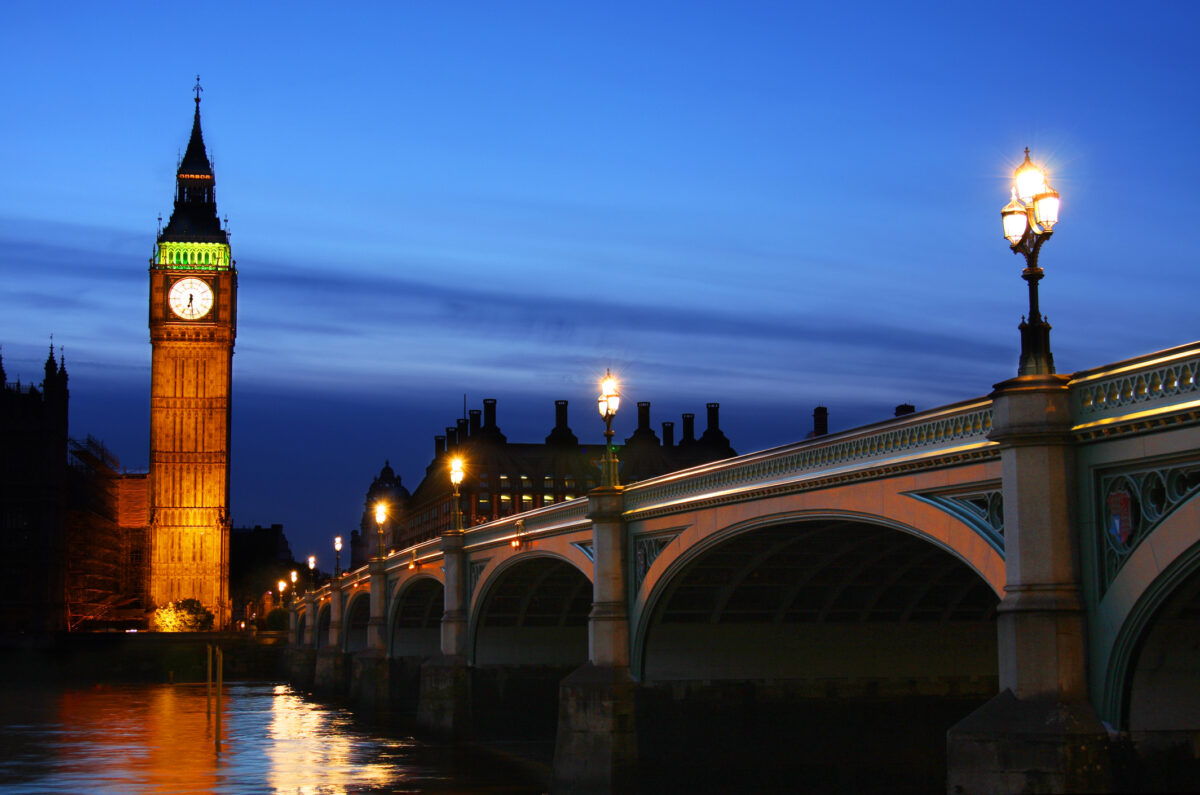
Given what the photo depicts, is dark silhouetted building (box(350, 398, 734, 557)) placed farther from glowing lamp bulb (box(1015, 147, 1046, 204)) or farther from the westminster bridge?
glowing lamp bulb (box(1015, 147, 1046, 204))

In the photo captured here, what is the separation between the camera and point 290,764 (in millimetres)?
45312

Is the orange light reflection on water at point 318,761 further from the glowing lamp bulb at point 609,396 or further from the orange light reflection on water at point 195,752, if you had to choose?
the glowing lamp bulb at point 609,396

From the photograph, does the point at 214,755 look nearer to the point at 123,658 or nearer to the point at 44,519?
the point at 123,658

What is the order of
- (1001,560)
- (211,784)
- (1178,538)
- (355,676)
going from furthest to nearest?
(355,676) → (211,784) → (1001,560) → (1178,538)

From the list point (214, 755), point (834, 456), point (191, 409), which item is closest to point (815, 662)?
point (834, 456)

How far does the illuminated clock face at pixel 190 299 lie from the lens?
150 m

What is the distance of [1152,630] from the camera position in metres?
17.0

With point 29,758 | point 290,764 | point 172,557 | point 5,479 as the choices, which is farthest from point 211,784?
point 172,557

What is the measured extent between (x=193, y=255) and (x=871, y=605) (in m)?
128

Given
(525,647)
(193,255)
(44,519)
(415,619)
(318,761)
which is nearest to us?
(318,761)

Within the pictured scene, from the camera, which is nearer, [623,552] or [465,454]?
[623,552]

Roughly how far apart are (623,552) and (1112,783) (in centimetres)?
1756

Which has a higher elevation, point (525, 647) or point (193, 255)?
point (193, 255)

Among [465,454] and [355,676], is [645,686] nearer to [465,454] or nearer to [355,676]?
[355,676]
